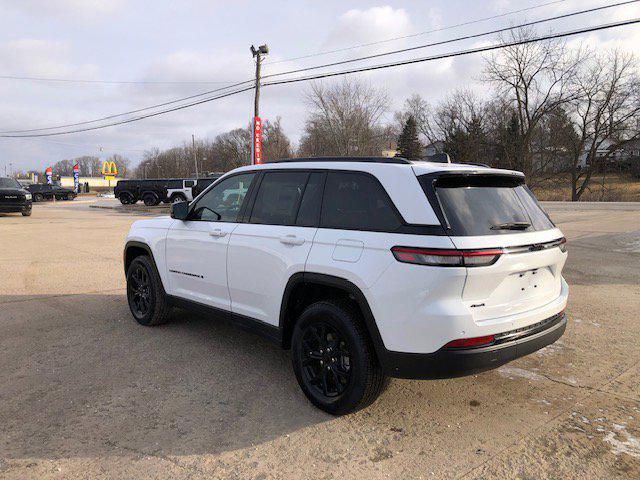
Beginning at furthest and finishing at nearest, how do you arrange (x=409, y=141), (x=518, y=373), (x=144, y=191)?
1. (x=409, y=141)
2. (x=144, y=191)
3. (x=518, y=373)

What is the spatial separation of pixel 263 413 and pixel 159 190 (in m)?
29.1

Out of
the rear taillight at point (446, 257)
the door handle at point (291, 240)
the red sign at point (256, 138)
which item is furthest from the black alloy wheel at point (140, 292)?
the red sign at point (256, 138)

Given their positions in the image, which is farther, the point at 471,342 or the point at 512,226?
the point at 512,226

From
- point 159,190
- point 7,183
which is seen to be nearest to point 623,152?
point 159,190

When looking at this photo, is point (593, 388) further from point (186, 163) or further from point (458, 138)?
point (186, 163)

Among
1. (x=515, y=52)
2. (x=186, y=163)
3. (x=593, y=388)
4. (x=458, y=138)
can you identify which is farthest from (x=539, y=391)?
(x=186, y=163)

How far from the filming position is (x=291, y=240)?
3.52 m

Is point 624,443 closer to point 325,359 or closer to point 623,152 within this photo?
point 325,359

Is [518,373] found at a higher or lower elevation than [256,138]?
lower

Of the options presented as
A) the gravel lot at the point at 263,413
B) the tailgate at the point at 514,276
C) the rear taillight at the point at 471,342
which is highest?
the tailgate at the point at 514,276

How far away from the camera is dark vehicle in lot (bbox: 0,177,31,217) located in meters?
21.0

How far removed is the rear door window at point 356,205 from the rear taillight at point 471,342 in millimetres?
771

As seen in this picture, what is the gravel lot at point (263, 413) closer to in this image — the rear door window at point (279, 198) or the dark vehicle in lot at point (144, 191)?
the rear door window at point (279, 198)

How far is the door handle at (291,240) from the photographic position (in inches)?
136
